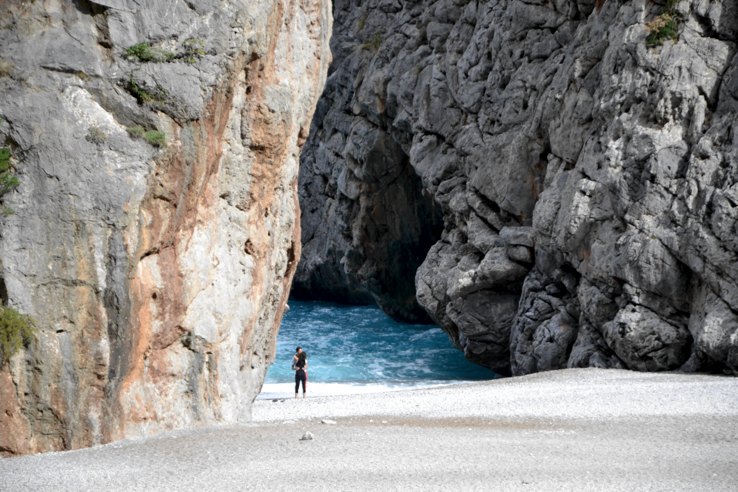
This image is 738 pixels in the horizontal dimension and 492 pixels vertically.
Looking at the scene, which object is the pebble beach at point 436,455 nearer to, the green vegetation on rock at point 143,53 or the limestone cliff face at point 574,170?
the green vegetation on rock at point 143,53

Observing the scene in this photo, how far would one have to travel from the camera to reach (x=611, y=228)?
2756cm

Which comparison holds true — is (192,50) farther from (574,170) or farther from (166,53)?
(574,170)

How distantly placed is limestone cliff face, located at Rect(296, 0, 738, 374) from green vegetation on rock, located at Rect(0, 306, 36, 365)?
1829 centimetres

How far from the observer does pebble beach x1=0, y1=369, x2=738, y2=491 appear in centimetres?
1077

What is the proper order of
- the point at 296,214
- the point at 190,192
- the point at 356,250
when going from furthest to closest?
the point at 356,250 < the point at 296,214 < the point at 190,192

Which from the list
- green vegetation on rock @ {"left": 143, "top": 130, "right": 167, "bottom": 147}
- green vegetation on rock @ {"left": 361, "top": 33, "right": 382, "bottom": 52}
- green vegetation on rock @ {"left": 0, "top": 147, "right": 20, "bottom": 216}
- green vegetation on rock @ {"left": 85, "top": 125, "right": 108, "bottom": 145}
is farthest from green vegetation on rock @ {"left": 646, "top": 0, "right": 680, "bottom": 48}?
green vegetation on rock @ {"left": 361, "top": 33, "right": 382, "bottom": 52}

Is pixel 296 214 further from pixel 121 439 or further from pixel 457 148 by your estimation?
pixel 457 148

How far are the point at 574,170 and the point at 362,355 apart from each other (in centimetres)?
1636

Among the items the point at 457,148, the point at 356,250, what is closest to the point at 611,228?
the point at 457,148

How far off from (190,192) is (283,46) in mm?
4776

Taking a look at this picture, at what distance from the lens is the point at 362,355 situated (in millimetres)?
41938

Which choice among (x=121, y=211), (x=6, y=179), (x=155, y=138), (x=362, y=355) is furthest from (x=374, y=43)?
(x=6, y=179)

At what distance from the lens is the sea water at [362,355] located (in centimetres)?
3369

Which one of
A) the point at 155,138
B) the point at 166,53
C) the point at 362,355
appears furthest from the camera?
the point at 362,355
